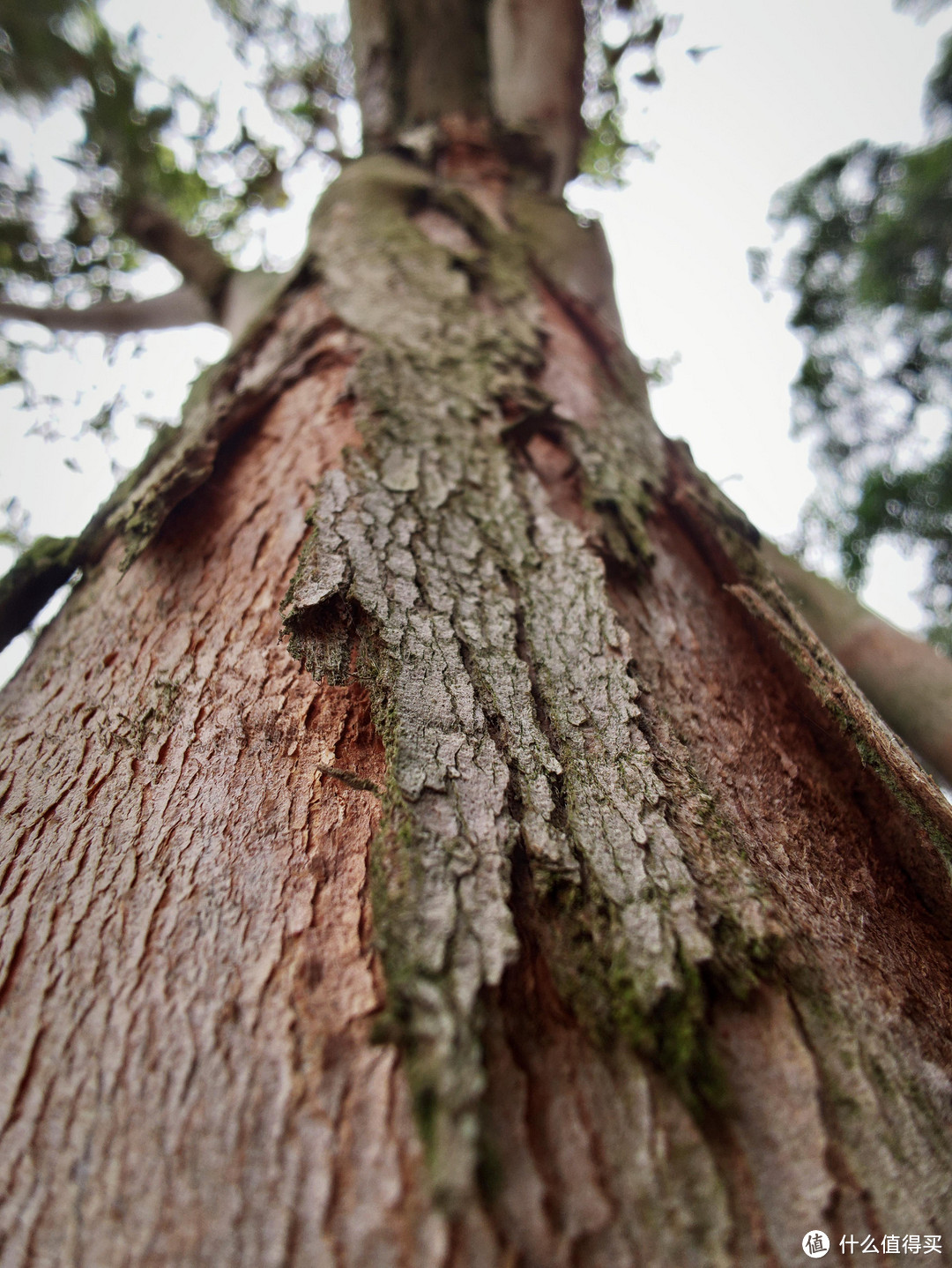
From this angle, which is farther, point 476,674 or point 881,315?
point 881,315

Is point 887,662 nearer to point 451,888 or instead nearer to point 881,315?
point 451,888

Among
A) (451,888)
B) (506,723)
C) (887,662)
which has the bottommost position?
(451,888)

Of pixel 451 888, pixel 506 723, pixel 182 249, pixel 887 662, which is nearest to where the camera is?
pixel 451 888

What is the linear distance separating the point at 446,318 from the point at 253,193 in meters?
3.90

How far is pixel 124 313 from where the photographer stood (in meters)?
3.21

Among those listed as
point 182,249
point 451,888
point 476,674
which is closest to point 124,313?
point 182,249

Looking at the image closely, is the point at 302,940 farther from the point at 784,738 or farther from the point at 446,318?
the point at 446,318

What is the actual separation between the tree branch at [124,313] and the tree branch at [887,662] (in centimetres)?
305

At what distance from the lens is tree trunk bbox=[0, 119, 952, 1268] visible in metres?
0.54

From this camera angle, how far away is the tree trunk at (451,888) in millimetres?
542

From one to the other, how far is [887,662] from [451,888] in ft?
5.19

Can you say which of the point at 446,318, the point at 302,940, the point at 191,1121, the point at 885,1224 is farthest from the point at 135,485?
the point at 885,1224

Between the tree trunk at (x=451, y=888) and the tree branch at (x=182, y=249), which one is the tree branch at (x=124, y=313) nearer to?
the tree branch at (x=182, y=249)

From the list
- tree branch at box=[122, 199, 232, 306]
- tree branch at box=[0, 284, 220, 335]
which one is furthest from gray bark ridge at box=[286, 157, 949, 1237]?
tree branch at box=[0, 284, 220, 335]
